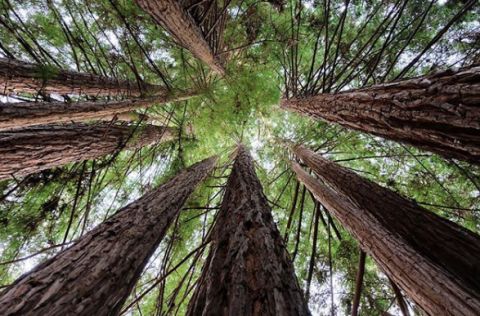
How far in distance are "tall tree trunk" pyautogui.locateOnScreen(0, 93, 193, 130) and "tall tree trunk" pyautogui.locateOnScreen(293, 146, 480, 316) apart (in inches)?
A: 149

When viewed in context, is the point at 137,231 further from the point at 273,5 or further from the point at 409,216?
the point at 273,5

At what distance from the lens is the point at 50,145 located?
3990 mm

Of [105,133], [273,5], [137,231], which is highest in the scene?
[273,5]

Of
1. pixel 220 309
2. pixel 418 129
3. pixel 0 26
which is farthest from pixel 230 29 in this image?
pixel 220 309

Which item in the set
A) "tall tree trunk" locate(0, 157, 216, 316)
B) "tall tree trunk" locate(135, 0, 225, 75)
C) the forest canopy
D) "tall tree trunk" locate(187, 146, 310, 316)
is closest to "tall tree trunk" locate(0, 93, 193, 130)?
the forest canopy

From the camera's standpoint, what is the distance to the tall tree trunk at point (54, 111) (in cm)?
353

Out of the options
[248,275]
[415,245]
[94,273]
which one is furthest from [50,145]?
[415,245]

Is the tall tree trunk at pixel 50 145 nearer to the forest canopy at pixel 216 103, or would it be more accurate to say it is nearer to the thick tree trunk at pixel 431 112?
the forest canopy at pixel 216 103

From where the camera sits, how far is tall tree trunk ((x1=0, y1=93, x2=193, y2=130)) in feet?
11.6

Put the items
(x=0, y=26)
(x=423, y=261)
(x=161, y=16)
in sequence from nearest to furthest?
(x=423, y=261) → (x=161, y=16) → (x=0, y=26)

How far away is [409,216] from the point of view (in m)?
3.21

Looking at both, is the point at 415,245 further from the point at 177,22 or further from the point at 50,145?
the point at 50,145

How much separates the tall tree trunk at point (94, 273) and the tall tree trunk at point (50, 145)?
167cm

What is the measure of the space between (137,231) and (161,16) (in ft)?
9.49
